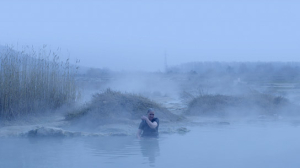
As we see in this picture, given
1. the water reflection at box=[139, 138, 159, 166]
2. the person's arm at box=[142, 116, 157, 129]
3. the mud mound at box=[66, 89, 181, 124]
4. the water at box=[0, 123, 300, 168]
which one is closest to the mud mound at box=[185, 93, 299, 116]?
the mud mound at box=[66, 89, 181, 124]

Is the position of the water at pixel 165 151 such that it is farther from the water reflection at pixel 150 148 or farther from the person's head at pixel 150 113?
the person's head at pixel 150 113

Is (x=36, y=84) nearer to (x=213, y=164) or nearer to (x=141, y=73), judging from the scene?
(x=213, y=164)

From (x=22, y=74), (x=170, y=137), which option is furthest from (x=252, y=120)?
(x=22, y=74)

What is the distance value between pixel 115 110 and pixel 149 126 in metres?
3.36

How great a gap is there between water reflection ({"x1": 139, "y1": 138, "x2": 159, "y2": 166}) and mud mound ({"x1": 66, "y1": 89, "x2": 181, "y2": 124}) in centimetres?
257

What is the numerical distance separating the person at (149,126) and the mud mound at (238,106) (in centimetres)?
605

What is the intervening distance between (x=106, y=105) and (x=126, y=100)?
0.86 m

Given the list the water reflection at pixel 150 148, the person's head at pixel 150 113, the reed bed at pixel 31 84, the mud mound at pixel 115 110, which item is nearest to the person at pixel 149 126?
the person's head at pixel 150 113

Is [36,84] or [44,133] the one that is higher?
[36,84]

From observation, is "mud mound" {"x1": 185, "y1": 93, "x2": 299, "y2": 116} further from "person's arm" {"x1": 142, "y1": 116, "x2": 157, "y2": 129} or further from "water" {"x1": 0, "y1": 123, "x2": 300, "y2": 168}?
"person's arm" {"x1": 142, "y1": 116, "x2": 157, "y2": 129}

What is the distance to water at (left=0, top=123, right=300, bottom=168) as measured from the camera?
7.72 metres

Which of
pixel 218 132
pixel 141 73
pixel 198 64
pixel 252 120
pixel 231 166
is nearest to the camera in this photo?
pixel 231 166

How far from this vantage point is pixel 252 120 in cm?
1398

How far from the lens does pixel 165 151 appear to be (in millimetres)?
8938
